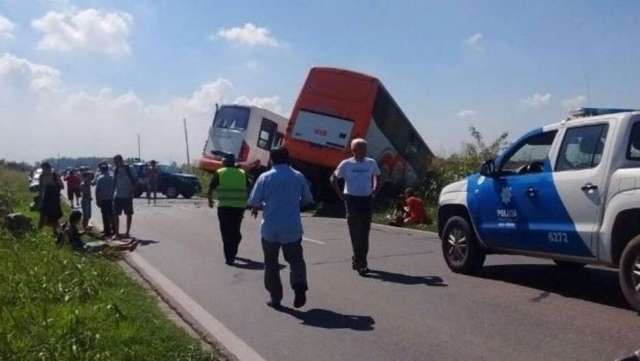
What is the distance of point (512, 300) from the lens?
8773 millimetres

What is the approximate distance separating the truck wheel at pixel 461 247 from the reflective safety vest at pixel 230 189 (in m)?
3.46

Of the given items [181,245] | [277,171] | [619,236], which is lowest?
[181,245]

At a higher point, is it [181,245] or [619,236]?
[619,236]

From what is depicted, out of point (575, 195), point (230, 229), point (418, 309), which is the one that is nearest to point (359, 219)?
point (418, 309)

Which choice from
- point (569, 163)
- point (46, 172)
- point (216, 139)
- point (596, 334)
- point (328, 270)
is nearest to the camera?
point (596, 334)

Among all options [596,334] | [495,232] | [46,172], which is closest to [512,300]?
[495,232]

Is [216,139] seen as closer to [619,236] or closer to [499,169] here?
[499,169]

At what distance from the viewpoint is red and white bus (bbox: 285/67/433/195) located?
22.5 m

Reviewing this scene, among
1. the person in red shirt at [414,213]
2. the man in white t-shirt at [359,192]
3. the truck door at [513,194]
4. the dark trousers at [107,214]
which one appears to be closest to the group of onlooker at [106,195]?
the dark trousers at [107,214]

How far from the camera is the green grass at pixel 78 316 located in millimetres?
6354

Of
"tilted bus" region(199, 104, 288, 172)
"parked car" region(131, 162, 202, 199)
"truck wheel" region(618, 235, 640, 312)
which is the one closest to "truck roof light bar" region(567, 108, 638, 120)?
"truck wheel" region(618, 235, 640, 312)

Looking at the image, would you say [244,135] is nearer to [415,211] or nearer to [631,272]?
[415,211]

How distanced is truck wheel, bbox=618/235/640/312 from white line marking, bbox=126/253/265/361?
11.8 ft

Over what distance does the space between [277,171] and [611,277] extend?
466 cm
